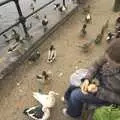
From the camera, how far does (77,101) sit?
3664mm

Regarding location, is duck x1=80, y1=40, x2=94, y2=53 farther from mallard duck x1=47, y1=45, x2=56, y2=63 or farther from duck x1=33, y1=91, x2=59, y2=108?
duck x1=33, y1=91, x2=59, y2=108

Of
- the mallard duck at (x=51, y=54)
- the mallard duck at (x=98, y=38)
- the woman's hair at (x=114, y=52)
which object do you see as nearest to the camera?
the woman's hair at (x=114, y=52)

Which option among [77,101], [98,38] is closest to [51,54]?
[98,38]

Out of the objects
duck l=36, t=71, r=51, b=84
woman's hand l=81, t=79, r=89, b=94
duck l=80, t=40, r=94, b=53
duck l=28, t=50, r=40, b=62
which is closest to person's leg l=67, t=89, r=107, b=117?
woman's hand l=81, t=79, r=89, b=94

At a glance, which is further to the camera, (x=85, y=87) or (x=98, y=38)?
(x=98, y=38)

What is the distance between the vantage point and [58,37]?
6066mm

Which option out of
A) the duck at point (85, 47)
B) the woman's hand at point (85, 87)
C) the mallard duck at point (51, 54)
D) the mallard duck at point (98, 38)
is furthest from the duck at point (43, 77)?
Result: the mallard duck at point (98, 38)

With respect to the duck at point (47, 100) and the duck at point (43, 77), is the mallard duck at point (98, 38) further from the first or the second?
the duck at point (47, 100)

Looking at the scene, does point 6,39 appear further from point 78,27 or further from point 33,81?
point 33,81

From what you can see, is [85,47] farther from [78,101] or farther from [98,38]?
[78,101]

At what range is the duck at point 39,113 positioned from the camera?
12.8ft

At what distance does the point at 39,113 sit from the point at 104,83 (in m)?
0.94

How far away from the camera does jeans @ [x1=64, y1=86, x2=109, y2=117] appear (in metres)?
3.57

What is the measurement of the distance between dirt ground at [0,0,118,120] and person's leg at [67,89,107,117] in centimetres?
25
